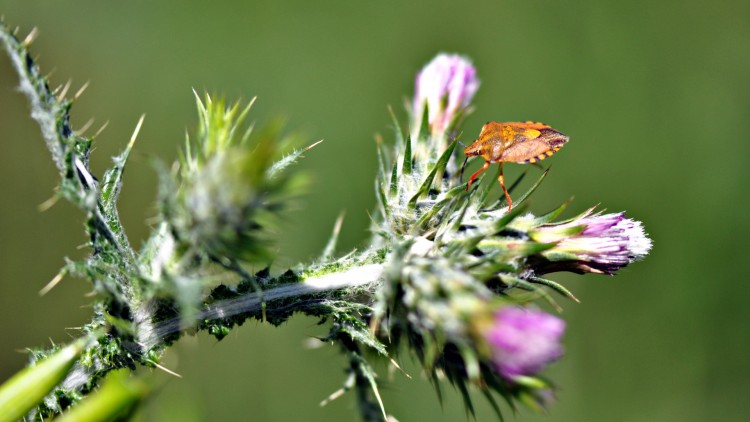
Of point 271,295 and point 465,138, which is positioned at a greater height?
point 465,138

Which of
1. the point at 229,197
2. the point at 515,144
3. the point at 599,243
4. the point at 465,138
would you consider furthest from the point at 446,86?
the point at 465,138

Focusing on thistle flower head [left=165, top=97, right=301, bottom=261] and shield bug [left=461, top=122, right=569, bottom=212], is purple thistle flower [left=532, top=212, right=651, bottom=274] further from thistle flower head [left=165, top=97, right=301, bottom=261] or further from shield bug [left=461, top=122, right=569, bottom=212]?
thistle flower head [left=165, top=97, right=301, bottom=261]

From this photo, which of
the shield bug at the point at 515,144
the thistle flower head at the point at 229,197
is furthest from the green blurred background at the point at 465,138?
the thistle flower head at the point at 229,197

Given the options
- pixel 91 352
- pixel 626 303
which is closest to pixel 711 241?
pixel 626 303

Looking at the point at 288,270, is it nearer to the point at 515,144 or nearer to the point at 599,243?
the point at 515,144

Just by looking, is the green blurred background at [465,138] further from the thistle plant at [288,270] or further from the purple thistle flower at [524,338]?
the purple thistle flower at [524,338]

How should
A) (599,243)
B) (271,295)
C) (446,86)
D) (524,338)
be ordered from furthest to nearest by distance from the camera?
1. (446,86)
2. (271,295)
3. (599,243)
4. (524,338)

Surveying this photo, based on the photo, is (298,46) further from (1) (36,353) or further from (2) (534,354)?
(2) (534,354)

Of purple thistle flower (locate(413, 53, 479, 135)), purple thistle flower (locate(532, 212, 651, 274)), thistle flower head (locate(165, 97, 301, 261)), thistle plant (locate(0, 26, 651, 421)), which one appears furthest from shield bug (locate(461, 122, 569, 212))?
thistle flower head (locate(165, 97, 301, 261))
